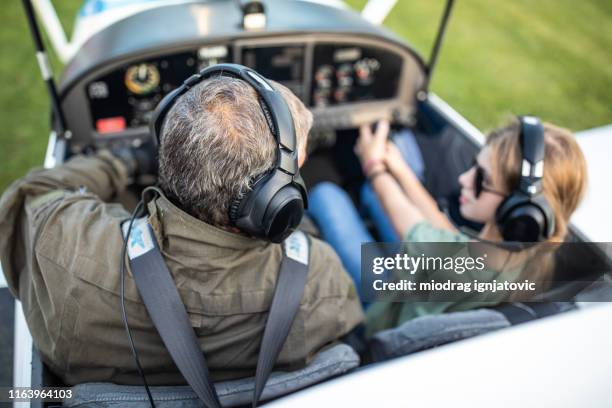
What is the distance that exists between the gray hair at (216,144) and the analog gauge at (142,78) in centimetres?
82

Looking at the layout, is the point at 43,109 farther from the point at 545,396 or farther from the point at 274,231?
the point at 545,396

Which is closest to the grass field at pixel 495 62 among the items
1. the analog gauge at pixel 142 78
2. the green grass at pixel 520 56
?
the green grass at pixel 520 56

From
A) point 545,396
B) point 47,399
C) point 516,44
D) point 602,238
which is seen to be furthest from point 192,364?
point 516,44

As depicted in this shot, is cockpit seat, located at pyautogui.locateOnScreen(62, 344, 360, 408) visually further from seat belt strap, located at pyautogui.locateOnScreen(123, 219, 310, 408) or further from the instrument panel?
the instrument panel

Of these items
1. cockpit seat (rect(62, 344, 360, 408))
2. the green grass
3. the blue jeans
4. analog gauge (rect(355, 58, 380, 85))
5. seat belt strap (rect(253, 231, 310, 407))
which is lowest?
the green grass

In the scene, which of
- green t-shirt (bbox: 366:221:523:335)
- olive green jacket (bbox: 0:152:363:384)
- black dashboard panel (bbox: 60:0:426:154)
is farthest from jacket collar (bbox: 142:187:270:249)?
black dashboard panel (bbox: 60:0:426:154)

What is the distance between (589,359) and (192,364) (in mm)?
728

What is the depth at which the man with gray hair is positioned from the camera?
0.88m

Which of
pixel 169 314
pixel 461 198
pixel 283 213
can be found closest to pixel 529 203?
pixel 461 198

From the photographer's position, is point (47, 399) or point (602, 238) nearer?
point (47, 399)

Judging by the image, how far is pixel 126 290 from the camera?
0.95 m

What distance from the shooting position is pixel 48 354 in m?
0.97

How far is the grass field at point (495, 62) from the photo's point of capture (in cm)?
291

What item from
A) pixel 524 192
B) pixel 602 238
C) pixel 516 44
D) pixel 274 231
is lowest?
pixel 516 44
